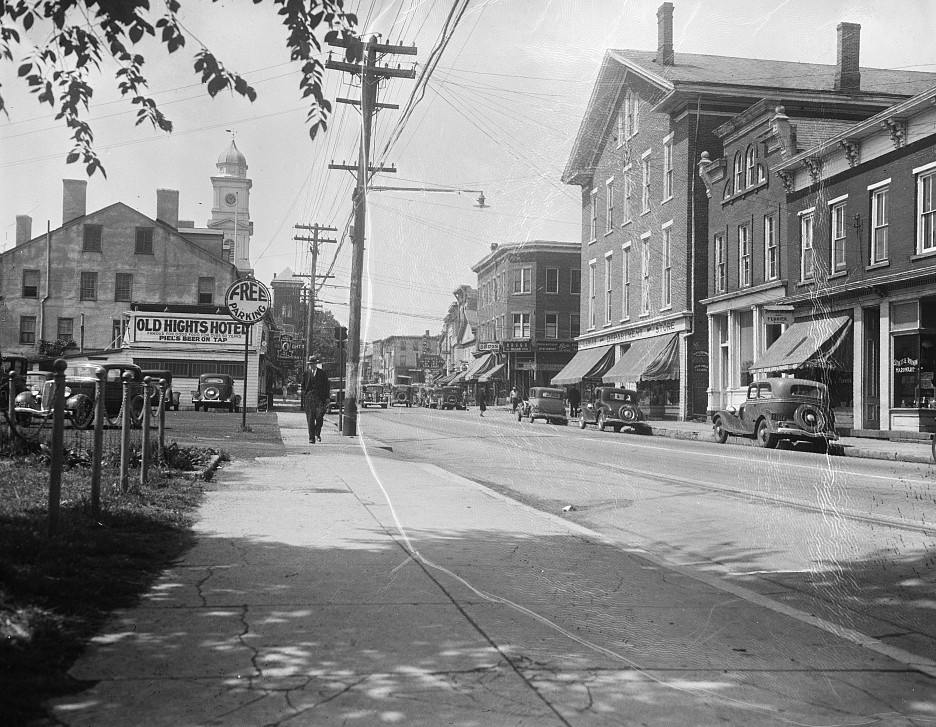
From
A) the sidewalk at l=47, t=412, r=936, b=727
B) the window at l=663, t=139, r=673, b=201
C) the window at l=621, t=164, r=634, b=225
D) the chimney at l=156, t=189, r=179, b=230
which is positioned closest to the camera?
the sidewalk at l=47, t=412, r=936, b=727

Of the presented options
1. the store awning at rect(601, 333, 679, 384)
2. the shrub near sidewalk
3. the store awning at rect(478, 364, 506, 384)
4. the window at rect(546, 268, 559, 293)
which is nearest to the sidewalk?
the shrub near sidewalk

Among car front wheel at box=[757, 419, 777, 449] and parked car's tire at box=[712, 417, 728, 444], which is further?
parked car's tire at box=[712, 417, 728, 444]

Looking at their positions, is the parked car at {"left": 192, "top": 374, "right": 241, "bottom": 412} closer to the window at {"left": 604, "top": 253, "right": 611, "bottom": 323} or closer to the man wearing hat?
the man wearing hat

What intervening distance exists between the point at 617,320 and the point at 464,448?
10.1 metres

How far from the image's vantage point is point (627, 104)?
485 cm

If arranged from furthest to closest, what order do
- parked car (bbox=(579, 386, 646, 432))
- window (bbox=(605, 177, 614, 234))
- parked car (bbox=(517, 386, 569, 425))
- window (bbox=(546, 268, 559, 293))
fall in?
parked car (bbox=(579, 386, 646, 432)), parked car (bbox=(517, 386, 569, 425)), window (bbox=(546, 268, 559, 293)), window (bbox=(605, 177, 614, 234))

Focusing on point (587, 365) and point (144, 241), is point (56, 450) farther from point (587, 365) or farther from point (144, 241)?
point (144, 241)

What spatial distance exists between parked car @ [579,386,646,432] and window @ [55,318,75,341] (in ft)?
118

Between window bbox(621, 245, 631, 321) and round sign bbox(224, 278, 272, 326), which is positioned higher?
round sign bbox(224, 278, 272, 326)

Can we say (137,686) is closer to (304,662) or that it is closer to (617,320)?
(304,662)

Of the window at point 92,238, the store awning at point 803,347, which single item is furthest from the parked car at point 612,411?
the window at point 92,238

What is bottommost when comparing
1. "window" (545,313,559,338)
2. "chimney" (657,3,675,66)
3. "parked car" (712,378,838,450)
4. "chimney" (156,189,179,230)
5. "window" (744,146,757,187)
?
"parked car" (712,378,838,450)

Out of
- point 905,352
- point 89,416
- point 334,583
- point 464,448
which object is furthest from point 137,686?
point 905,352

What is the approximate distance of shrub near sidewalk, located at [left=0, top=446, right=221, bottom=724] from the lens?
143 inches
